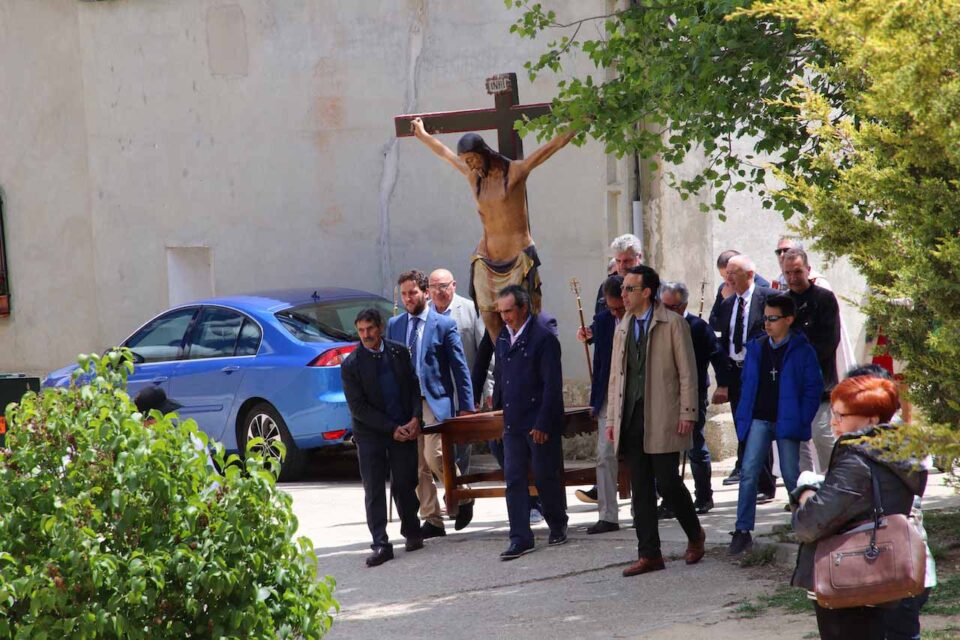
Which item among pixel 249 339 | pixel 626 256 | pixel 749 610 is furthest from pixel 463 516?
pixel 249 339

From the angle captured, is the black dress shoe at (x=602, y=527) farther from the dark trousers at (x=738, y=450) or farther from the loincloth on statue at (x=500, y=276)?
the loincloth on statue at (x=500, y=276)

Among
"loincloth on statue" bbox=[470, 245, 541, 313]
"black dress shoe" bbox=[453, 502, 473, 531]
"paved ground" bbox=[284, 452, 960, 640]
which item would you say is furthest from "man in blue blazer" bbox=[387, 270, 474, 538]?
"loincloth on statue" bbox=[470, 245, 541, 313]

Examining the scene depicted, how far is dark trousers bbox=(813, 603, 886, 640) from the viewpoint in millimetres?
4910

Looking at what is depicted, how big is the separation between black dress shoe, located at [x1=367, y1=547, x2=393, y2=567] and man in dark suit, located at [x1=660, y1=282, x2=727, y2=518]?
1984 mm

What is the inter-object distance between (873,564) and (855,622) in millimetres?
276

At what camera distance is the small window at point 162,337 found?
13.8 metres

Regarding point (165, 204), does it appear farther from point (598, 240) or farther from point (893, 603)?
point (893, 603)

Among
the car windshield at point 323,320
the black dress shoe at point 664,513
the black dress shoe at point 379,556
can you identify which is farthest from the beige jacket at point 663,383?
the car windshield at point 323,320

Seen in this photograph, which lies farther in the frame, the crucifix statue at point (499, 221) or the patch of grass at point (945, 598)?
the crucifix statue at point (499, 221)

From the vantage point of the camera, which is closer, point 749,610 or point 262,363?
point 749,610

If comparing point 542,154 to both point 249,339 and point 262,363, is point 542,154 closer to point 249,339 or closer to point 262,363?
point 262,363

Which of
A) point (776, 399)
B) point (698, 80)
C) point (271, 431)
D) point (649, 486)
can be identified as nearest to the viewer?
point (649, 486)

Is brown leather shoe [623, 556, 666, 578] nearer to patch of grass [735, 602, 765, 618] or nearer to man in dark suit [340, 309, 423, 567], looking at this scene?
patch of grass [735, 602, 765, 618]

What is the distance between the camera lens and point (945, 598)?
6.84 m
